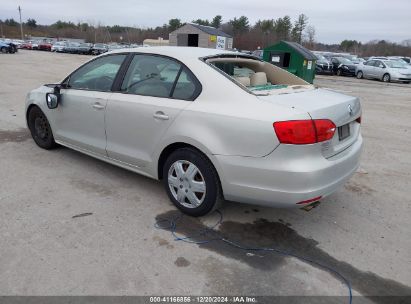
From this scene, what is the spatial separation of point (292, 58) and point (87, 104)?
9443 millimetres

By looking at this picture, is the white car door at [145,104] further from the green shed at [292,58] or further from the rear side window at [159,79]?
the green shed at [292,58]

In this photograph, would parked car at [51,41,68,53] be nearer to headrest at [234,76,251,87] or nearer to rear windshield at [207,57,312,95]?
rear windshield at [207,57,312,95]

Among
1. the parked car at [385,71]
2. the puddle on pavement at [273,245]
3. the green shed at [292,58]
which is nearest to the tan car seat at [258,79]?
the puddle on pavement at [273,245]

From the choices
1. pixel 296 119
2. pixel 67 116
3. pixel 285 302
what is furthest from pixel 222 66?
pixel 285 302

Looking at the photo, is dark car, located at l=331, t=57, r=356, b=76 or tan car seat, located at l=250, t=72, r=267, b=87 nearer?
tan car seat, located at l=250, t=72, r=267, b=87

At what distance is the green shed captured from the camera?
1227 cm

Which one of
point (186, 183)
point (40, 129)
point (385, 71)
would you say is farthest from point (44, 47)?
point (186, 183)

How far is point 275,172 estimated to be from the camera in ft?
9.96

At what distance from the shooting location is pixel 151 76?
3.95 metres

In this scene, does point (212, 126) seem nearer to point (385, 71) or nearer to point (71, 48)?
point (385, 71)

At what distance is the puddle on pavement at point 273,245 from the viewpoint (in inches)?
111

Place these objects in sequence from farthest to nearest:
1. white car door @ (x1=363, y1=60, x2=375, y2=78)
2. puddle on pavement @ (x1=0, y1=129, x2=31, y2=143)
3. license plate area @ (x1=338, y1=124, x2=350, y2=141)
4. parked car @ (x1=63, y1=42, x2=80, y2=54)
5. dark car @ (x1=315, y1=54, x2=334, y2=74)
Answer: parked car @ (x1=63, y1=42, x2=80, y2=54) → dark car @ (x1=315, y1=54, x2=334, y2=74) → white car door @ (x1=363, y1=60, x2=375, y2=78) → puddle on pavement @ (x1=0, y1=129, x2=31, y2=143) → license plate area @ (x1=338, y1=124, x2=350, y2=141)

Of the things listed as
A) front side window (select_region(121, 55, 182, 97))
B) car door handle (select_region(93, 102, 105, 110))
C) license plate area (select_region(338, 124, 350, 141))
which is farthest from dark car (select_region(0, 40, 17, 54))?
license plate area (select_region(338, 124, 350, 141))

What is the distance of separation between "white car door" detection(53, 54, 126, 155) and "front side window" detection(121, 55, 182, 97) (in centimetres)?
26
